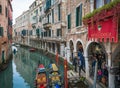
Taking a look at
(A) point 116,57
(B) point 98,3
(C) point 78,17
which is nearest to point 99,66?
(A) point 116,57

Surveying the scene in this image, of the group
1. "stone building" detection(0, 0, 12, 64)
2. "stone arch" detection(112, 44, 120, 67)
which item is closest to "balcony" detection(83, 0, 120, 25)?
Result: "stone arch" detection(112, 44, 120, 67)

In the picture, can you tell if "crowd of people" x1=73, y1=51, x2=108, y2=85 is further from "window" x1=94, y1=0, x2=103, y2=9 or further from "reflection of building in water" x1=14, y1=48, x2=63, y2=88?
"reflection of building in water" x1=14, y1=48, x2=63, y2=88

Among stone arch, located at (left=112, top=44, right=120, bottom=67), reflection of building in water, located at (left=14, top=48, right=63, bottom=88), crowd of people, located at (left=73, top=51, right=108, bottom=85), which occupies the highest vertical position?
stone arch, located at (left=112, top=44, right=120, bottom=67)

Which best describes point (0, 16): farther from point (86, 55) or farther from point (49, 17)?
point (49, 17)

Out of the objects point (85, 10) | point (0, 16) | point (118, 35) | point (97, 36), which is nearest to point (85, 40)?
point (85, 10)

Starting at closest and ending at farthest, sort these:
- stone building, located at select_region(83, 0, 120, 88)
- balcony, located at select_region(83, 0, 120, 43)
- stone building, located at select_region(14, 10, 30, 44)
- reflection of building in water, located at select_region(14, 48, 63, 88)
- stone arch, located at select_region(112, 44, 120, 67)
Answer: balcony, located at select_region(83, 0, 120, 43) → stone building, located at select_region(83, 0, 120, 88) → stone arch, located at select_region(112, 44, 120, 67) → reflection of building in water, located at select_region(14, 48, 63, 88) → stone building, located at select_region(14, 10, 30, 44)

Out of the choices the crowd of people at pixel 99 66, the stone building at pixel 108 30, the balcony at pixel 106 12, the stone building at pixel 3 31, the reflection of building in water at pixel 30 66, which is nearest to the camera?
the balcony at pixel 106 12

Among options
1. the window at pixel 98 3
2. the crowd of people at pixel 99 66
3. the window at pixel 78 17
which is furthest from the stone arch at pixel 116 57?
the window at pixel 78 17

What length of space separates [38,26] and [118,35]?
118ft

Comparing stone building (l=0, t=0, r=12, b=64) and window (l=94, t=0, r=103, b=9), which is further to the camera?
stone building (l=0, t=0, r=12, b=64)

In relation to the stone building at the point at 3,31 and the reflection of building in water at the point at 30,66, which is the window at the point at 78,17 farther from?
the stone building at the point at 3,31

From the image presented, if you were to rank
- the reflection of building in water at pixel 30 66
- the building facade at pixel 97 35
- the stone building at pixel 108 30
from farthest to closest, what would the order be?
the reflection of building in water at pixel 30 66, the building facade at pixel 97 35, the stone building at pixel 108 30

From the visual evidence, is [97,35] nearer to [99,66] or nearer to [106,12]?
[106,12]

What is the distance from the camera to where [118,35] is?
29.9 ft
